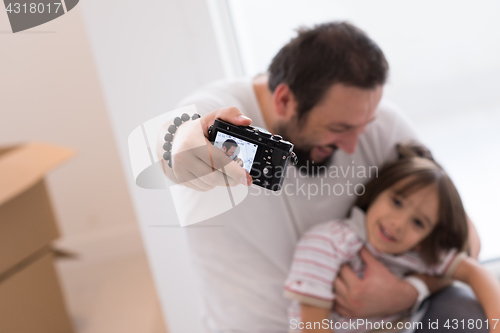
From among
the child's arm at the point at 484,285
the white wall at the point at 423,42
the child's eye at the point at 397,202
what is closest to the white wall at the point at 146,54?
the white wall at the point at 423,42

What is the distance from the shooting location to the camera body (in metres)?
0.37

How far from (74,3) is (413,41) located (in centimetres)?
77

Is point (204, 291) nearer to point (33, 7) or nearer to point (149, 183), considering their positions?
point (149, 183)

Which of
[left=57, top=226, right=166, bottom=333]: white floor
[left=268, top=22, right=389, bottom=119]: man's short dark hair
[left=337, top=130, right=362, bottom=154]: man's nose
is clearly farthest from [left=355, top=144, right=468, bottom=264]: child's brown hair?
[left=57, top=226, right=166, bottom=333]: white floor

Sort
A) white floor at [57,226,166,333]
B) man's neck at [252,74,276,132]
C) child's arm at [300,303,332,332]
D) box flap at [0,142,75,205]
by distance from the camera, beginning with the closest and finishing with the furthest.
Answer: box flap at [0,142,75,205]
man's neck at [252,74,276,132]
child's arm at [300,303,332,332]
white floor at [57,226,166,333]

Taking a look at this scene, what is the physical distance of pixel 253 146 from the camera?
1.22ft

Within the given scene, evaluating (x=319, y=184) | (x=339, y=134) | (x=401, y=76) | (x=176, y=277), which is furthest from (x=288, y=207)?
(x=401, y=76)

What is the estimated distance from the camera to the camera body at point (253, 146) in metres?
0.37

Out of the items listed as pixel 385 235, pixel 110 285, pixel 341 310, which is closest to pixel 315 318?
pixel 341 310

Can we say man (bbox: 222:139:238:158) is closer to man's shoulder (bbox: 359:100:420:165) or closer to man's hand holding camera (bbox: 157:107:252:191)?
man's hand holding camera (bbox: 157:107:252:191)

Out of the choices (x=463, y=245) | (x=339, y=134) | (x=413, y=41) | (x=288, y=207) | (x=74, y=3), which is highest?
(x=74, y=3)

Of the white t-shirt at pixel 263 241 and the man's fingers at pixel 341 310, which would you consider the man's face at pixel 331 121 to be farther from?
the man's fingers at pixel 341 310

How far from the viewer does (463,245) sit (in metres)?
0.81

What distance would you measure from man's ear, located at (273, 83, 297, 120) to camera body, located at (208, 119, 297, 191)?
27 cm
